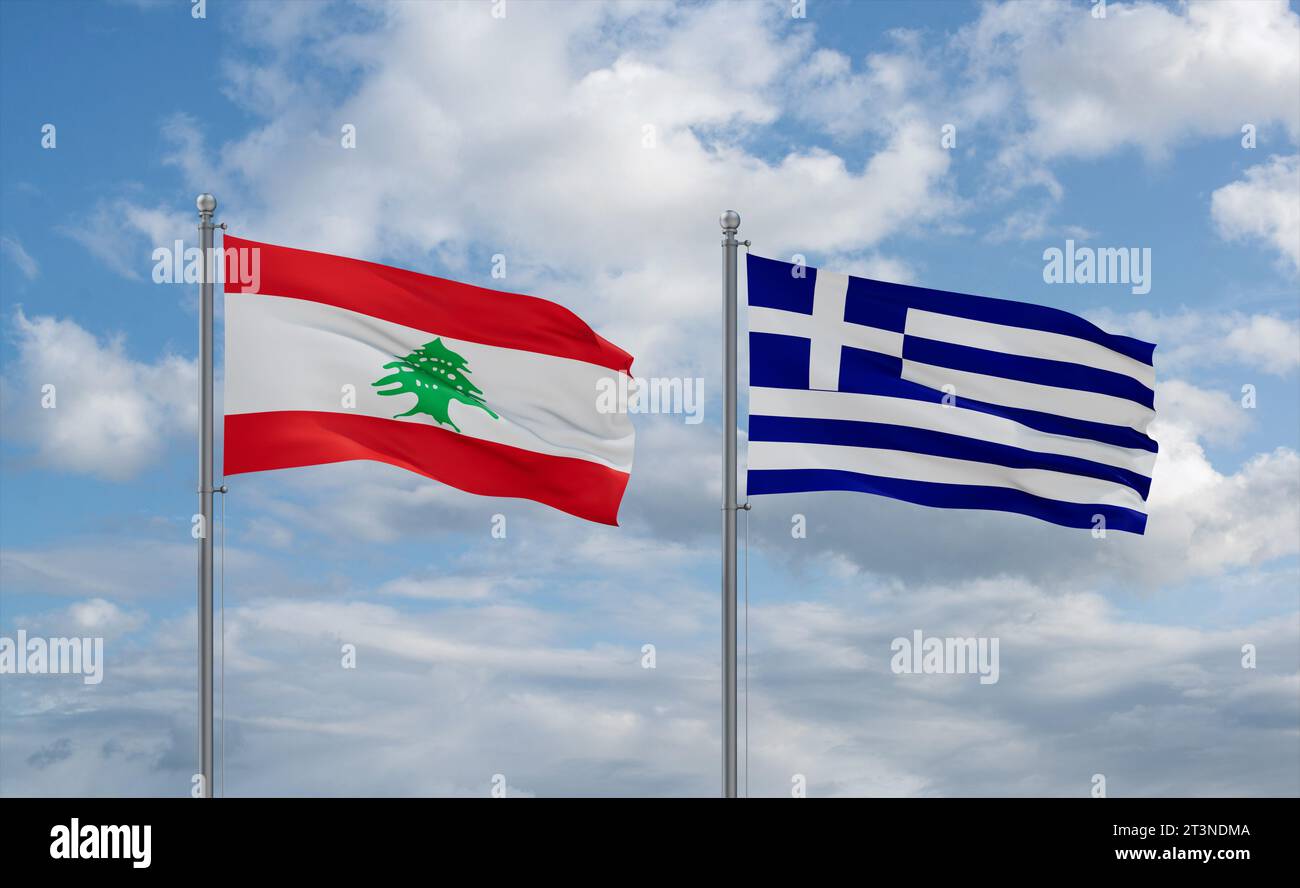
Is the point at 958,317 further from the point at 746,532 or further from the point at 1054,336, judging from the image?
the point at 746,532

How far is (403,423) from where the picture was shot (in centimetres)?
1479

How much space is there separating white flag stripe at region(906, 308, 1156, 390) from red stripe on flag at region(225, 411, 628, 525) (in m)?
4.04

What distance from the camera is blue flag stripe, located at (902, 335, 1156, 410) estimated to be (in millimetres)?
16078

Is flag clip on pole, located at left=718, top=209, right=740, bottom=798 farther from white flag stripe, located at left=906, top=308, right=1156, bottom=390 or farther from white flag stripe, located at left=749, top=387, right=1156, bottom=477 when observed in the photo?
white flag stripe, located at left=906, top=308, right=1156, bottom=390

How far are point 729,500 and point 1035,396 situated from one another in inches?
173

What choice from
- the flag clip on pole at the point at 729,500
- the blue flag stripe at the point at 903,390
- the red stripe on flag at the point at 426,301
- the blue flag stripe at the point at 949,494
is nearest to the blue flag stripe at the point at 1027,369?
the blue flag stripe at the point at 903,390

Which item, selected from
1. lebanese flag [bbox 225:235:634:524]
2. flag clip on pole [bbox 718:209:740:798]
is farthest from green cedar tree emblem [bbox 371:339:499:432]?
flag clip on pole [bbox 718:209:740:798]

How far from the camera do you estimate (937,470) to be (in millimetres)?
15758

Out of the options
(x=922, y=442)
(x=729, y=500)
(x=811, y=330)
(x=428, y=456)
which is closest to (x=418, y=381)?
(x=428, y=456)

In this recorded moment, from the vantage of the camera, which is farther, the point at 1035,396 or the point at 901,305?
the point at 1035,396

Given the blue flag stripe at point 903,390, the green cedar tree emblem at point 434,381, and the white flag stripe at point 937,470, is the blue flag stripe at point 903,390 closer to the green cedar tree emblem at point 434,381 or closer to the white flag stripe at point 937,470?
the white flag stripe at point 937,470

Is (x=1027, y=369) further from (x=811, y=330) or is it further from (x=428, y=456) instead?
(x=428, y=456)
